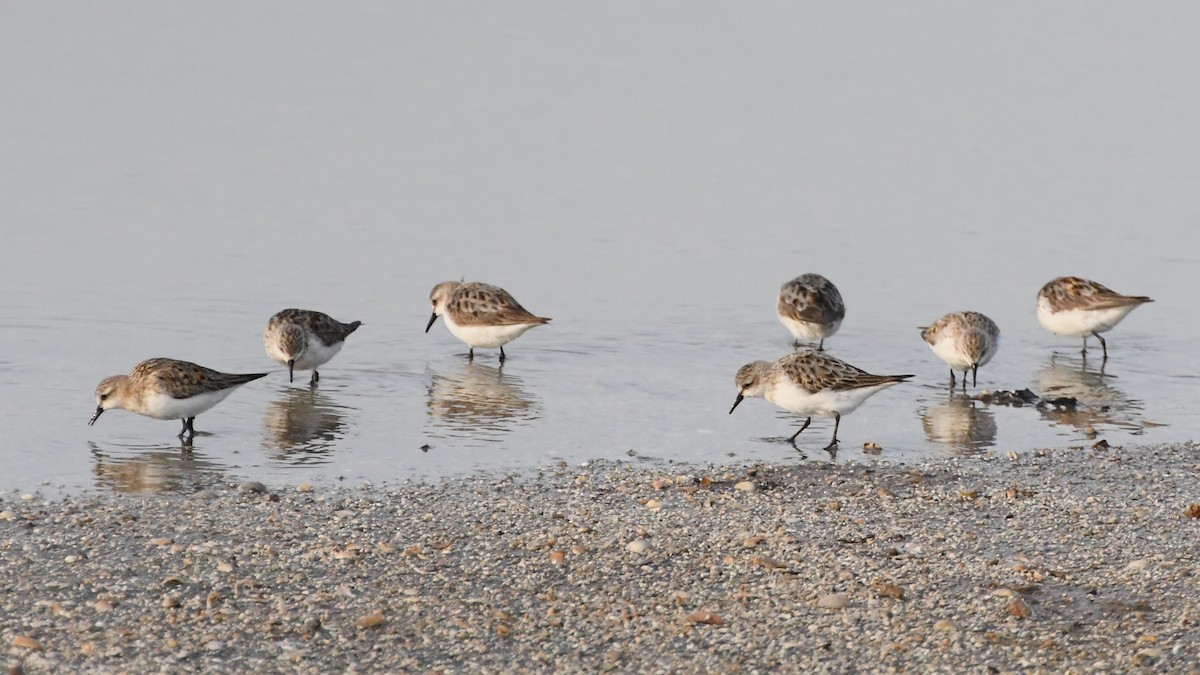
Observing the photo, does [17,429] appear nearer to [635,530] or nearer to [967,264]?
[635,530]

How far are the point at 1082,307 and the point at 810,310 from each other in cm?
288

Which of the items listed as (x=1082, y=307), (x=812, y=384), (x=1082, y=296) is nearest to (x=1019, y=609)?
(x=812, y=384)

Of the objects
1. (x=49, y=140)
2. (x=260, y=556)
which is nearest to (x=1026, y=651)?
(x=260, y=556)

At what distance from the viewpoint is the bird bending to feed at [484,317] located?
16578mm

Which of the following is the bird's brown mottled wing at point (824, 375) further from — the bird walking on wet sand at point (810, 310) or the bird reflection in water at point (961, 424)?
the bird walking on wet sand at point (810, 310)

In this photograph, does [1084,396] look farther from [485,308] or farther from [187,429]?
[187,429]

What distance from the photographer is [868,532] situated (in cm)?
989

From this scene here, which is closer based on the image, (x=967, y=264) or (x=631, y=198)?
(x=967, y=264)

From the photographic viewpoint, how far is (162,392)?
1252 cm

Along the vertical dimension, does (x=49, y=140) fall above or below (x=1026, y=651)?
above

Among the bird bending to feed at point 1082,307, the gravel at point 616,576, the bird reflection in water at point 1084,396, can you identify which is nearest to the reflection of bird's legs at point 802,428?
the gravel at point 616,576

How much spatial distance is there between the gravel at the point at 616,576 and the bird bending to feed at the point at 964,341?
13.1 feet

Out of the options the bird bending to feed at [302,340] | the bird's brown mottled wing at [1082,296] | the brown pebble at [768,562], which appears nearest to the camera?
the brown pebble at [768,562]

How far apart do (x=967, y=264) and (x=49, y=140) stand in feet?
49.8
